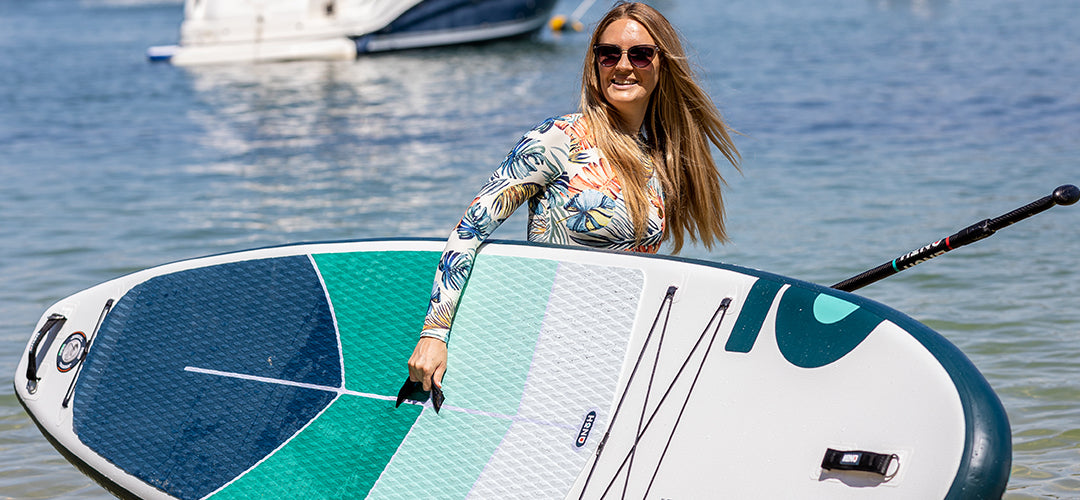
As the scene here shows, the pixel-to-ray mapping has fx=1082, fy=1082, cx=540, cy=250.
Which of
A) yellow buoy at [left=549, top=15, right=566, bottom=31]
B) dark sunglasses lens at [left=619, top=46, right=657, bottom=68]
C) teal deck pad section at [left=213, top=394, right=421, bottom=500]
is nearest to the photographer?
dark sunglasses lens at [left=619, top=46, right=657, bottom=68]

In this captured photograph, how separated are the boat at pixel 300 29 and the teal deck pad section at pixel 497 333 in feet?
59.0

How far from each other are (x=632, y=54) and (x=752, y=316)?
72 cm

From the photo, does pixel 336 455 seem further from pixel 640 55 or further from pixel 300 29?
pixel 300 29

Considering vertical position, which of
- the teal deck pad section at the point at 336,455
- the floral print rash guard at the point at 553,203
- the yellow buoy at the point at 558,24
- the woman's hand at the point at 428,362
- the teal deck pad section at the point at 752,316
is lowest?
the teal deck pad section at the point at 336,455

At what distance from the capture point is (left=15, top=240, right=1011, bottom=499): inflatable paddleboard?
2.40m

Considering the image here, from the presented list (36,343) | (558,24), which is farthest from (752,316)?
(558,24)

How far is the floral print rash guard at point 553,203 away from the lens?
2662mm

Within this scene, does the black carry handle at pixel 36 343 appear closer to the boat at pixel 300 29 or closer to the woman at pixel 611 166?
the woman at pixel 611 166

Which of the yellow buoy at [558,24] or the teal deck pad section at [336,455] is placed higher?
the yellow buoy at [558,24]

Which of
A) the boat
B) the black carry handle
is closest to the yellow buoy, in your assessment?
the boat

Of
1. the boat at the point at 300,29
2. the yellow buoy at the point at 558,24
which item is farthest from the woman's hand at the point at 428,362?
the yellow buoy at the point at 558,24

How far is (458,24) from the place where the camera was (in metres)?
21.7

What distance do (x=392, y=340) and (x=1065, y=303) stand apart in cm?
387

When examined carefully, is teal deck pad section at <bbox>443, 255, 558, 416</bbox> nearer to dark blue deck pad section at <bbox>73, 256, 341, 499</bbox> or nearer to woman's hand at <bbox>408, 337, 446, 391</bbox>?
woman's hand at <bbox>408, 337, 446, 391</bbox>
